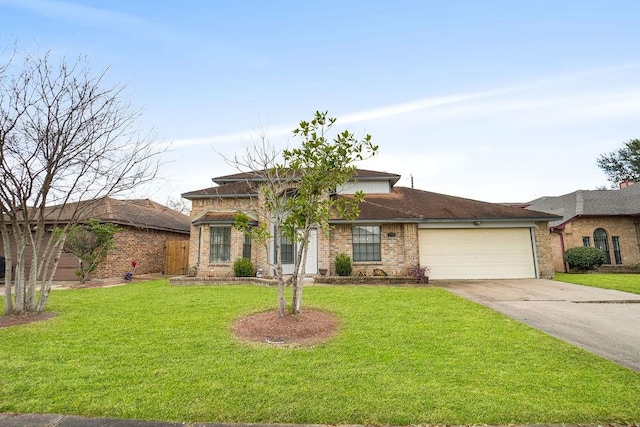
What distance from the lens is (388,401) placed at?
10.4 feet

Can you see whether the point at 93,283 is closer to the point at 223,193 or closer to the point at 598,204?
the point at 223,193

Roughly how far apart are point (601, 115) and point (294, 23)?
1421cm

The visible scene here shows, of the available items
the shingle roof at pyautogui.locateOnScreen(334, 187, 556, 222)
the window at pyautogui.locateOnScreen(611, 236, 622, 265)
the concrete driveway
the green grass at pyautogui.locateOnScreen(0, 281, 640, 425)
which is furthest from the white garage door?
the window at pyautogui.locateOnScreen(611, 236, 622, 265)

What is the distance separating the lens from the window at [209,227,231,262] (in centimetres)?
1402

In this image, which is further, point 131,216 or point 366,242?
point 131,216

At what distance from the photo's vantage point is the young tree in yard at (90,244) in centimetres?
1316

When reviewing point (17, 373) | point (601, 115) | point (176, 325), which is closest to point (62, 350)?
point (17, 373)

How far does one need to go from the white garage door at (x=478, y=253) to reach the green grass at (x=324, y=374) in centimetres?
768

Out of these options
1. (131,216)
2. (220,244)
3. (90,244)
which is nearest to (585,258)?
(220,244)

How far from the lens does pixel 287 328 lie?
5.75 meters

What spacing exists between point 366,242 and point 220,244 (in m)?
6.78

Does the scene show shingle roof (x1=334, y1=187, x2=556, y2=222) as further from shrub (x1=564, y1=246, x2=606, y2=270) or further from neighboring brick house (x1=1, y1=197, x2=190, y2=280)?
neighboring brick house (x1=1, y1=197, x2=190, y2=280)

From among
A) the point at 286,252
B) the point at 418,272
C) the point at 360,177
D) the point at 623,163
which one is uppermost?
the point at 623,163

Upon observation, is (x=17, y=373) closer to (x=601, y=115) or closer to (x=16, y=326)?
(x=16, y=326)
